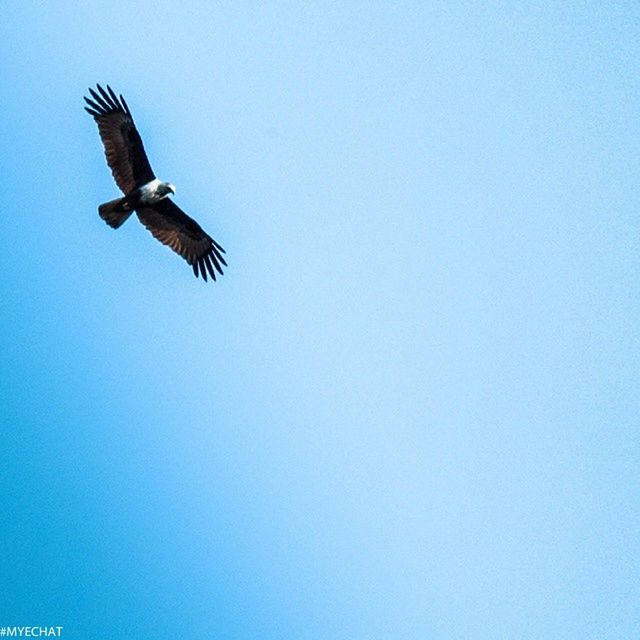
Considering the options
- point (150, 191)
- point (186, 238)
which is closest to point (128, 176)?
point (150, 191)

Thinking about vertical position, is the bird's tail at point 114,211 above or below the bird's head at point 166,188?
below

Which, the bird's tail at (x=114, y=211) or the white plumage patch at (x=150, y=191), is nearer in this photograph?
the bird's tail at (x=114, y=211)

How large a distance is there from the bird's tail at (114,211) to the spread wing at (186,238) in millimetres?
860

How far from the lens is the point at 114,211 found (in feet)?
54.2

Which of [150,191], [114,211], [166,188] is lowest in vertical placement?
[114,211]

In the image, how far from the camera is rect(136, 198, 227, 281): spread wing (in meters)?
17.6

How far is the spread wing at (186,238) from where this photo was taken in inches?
691

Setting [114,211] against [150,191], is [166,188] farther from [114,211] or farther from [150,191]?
[114,211]

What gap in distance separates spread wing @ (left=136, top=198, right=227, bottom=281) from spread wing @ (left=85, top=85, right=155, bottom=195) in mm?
1130

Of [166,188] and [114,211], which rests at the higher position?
[166,188]

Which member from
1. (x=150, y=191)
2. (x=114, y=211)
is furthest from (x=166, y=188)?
(x=114, y=211)

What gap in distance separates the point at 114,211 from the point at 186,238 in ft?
5.93

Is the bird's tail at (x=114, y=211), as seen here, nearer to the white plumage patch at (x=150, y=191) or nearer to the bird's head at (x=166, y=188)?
the white plumage patch at (x=150, y=191)

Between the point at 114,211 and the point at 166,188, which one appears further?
the point at 166,188
